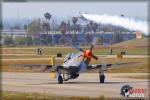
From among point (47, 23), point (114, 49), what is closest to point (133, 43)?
point (114, 49)

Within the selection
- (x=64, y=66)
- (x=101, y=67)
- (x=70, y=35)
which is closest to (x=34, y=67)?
(x=64, y=66)

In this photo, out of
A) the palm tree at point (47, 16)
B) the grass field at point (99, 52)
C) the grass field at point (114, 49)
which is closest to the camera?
the palm tree at point (47, 16)

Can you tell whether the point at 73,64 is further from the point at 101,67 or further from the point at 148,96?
the point at 148,96

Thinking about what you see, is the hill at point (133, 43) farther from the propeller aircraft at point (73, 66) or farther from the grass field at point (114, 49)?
the propeller aircraft at point (73, 66)

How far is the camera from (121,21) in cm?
3816

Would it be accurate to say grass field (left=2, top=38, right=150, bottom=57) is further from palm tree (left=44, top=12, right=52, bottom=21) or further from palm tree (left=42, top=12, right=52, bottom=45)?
palm tree (left=44, top=12, right=52, bottom=21)

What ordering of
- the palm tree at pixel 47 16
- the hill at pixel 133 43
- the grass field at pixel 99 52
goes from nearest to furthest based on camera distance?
the palm tree at pixel 47 16 < the grass field at pixel 99 52 < the hill at pixel 133 43

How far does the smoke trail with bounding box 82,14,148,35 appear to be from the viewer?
111 feet

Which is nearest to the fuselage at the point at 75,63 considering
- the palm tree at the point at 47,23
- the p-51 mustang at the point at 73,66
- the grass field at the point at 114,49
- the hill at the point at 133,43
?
the p-51 mustang at the point at 73,66

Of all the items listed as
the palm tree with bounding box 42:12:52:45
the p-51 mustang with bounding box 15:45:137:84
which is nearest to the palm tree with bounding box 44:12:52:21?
the palm tree with bounding box 42:12:52:45

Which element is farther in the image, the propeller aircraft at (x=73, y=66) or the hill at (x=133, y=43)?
the hill at (x=133, y=43)

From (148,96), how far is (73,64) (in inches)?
495

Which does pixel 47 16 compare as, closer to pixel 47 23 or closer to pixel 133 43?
pixel 47 23

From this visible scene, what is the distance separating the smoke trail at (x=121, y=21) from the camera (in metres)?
33.9
